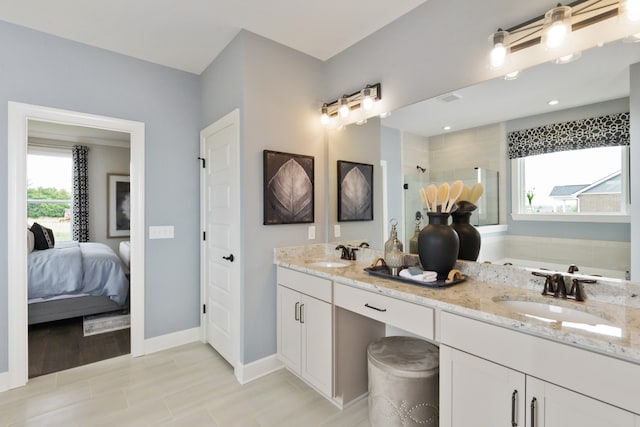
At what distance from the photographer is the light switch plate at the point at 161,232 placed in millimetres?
2824

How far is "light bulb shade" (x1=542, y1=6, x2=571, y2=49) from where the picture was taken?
54.2 inches

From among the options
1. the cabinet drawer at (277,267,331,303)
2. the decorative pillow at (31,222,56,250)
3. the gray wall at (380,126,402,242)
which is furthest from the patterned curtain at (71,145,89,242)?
the gray wall at (380,126,402,242)

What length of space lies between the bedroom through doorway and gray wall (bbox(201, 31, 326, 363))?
56.7 inches

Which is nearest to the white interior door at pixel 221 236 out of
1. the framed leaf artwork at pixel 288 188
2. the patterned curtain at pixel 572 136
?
the framed leaf artwork at pixel 288 188

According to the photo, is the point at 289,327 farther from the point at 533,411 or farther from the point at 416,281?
the point at 533,411

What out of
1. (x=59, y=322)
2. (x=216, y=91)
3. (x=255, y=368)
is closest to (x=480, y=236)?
(x=255, y=368)

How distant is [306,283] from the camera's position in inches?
84.8

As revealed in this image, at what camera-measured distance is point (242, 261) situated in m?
2.33

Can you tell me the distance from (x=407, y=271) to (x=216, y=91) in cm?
226

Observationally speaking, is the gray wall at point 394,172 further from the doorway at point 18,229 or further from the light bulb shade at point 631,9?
the doorway at point 18,229

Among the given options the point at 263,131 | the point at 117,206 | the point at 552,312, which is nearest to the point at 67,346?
the point at 263,131

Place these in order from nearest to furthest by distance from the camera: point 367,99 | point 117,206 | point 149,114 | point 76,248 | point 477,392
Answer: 1. point 477,392
2. point 367,99
3. point 149,114
4. point 76,248
5. point 117,206

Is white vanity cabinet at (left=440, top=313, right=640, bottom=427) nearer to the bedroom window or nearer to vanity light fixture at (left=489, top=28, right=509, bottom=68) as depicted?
vanity light fixture at (left=489, top=28, right=509, bottom=68)

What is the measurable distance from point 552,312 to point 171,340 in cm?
303
